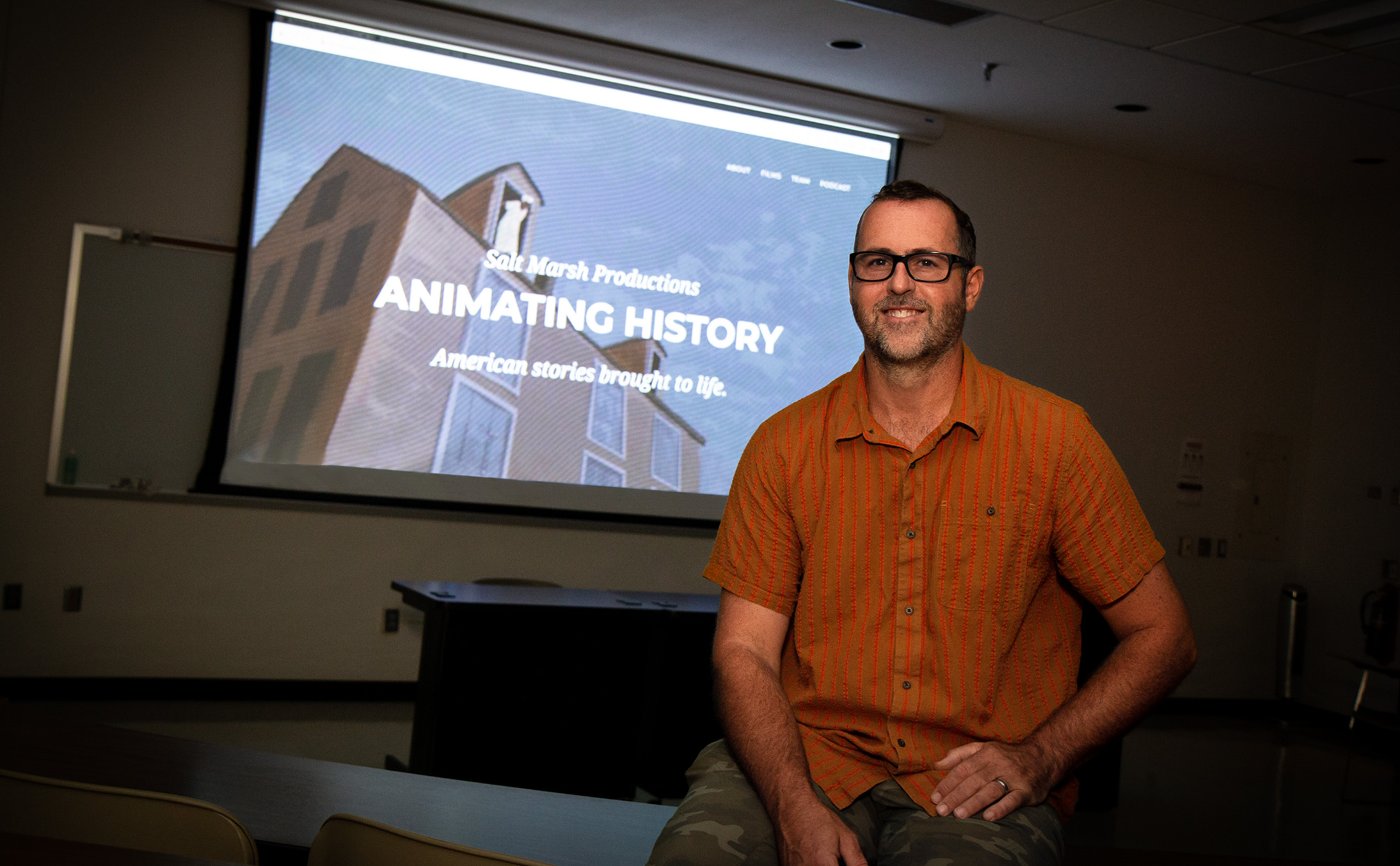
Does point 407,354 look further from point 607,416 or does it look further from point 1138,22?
point 1138,22

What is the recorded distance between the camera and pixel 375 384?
16.7 feet

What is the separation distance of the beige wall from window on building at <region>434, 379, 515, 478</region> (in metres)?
0.26

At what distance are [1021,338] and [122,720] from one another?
492 centimetres

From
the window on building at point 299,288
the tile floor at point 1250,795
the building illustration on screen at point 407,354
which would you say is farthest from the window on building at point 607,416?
the tile floor at point 1250,795

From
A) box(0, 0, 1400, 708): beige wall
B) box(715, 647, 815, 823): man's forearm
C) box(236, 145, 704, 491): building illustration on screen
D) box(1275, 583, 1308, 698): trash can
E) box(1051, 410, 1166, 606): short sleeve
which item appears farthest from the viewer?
box(1275, 583, 1308, 698): trash can

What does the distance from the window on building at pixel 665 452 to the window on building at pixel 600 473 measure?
0.18m

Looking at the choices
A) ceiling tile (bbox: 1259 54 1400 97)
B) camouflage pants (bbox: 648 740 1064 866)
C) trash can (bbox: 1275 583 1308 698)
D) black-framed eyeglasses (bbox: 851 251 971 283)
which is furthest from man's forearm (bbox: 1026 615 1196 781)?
trash can (bbox: 1275 583 1308 698)

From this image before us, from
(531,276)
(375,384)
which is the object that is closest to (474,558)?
(375,384)

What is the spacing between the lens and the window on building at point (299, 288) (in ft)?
16.3

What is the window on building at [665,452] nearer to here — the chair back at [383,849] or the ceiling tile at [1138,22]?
the ceiling tile at [1138,22]

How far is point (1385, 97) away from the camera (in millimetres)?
5141

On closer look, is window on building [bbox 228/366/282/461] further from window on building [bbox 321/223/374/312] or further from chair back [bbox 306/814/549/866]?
chair back [bbox 306/814/549/866]

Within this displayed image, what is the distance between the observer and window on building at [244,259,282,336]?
4.92m

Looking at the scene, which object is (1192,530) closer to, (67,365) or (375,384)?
(375,384)
